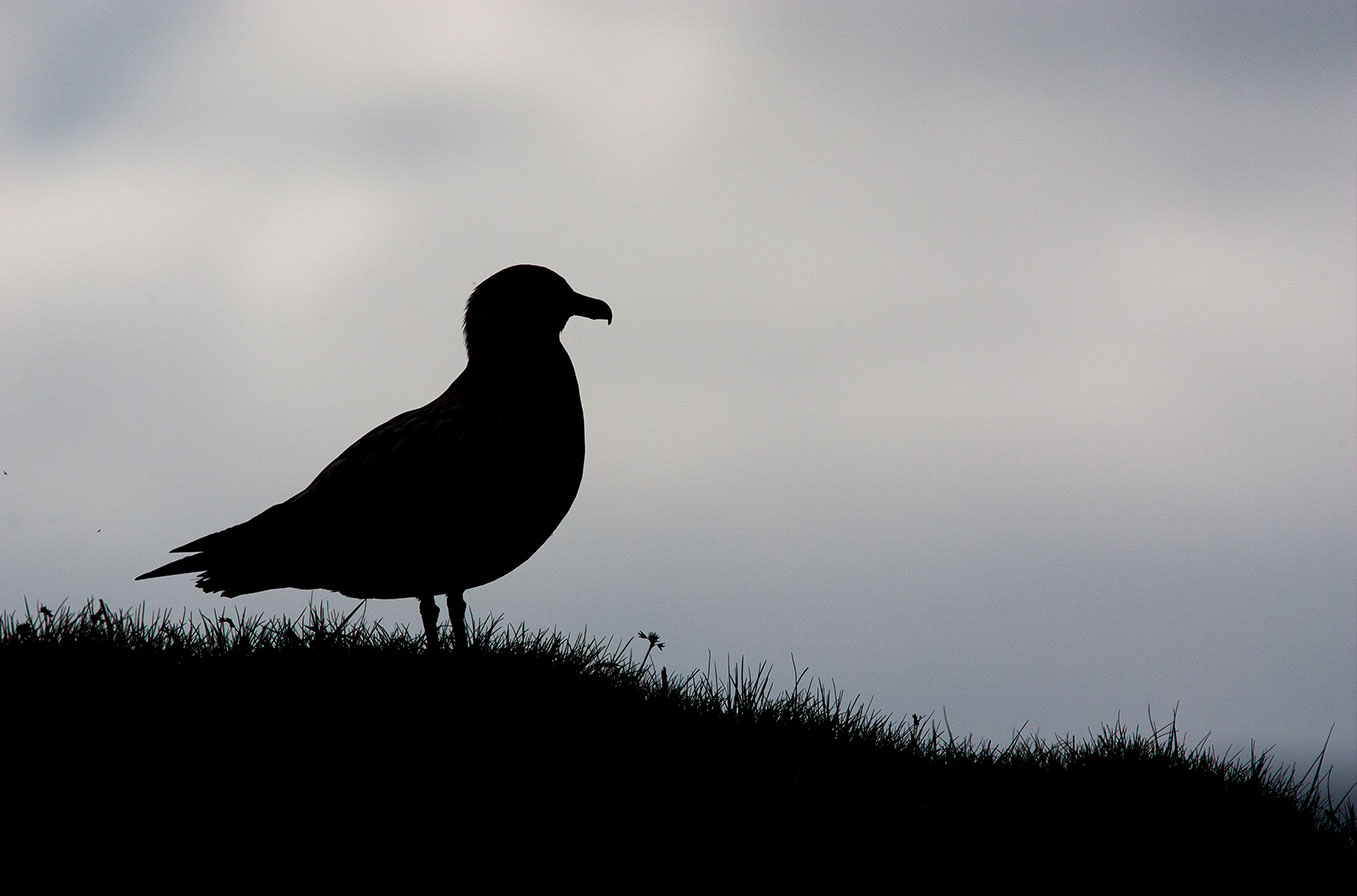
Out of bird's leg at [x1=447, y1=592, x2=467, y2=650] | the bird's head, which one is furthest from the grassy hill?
→ the bird's head

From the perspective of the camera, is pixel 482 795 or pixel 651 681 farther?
pixel 651 681

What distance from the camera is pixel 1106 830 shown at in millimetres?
5426

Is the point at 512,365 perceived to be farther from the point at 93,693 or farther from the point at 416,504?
the point at 93,693

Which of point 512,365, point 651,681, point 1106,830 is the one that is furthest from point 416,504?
point 1106,830

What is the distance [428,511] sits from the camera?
21.1 ft

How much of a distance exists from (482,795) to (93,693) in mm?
1841

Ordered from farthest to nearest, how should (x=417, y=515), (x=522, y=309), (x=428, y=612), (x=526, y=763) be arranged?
(x=522, y=309)
(x=428, y=612)
(x=417, y=515)
(x=526, y=763)

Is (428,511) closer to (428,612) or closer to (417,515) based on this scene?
(417,515)

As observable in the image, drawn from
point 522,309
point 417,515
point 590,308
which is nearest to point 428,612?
point 417,515

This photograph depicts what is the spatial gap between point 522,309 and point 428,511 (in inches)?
59.9

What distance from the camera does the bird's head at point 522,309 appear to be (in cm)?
713

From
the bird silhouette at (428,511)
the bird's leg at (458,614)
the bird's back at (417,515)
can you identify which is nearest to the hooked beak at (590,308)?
the bird silhouette at (428,511)

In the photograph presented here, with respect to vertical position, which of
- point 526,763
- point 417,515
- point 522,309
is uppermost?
point 522,309

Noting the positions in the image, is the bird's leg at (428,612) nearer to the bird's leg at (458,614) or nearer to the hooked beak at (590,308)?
the bird's leg at (458,614)
